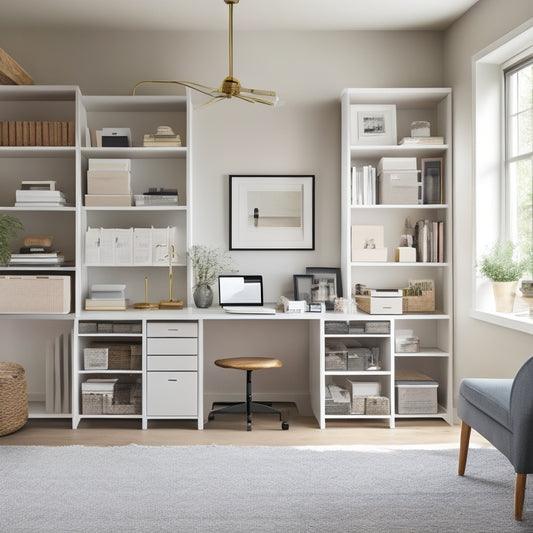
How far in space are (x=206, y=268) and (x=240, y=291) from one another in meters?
0.30

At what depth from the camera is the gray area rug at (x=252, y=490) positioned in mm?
2740

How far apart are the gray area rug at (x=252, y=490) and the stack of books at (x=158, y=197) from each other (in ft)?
5.61

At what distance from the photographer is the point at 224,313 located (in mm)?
4312

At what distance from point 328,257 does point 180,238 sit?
1.14m

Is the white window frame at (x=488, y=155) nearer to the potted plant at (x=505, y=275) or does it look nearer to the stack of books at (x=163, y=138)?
the potted plant at (x=505, y=275)

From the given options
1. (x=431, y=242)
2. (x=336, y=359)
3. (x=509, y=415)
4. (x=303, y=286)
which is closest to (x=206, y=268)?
(x=303, y=286)

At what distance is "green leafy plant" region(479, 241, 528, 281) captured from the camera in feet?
12.9

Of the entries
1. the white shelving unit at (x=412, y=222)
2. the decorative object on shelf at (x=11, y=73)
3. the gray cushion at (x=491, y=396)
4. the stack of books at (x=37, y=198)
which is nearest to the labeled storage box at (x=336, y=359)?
the white shelving unit at (x=412, y=222)

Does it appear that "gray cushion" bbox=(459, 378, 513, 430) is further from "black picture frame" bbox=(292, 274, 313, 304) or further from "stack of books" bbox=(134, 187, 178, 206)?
"stack of books" bbox=(134, 187, 178, 206)

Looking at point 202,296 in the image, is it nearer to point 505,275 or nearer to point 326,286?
point 326,286

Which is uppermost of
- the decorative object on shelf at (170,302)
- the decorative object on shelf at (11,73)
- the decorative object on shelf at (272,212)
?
the decorative object on shelf at (11,73)

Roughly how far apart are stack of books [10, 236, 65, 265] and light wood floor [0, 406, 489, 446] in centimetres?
112

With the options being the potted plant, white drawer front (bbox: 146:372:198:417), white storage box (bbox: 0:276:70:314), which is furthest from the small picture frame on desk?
white storage box (bbox: 0:276:70:314)

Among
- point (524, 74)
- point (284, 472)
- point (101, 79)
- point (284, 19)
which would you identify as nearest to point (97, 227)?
point (101, 79)
